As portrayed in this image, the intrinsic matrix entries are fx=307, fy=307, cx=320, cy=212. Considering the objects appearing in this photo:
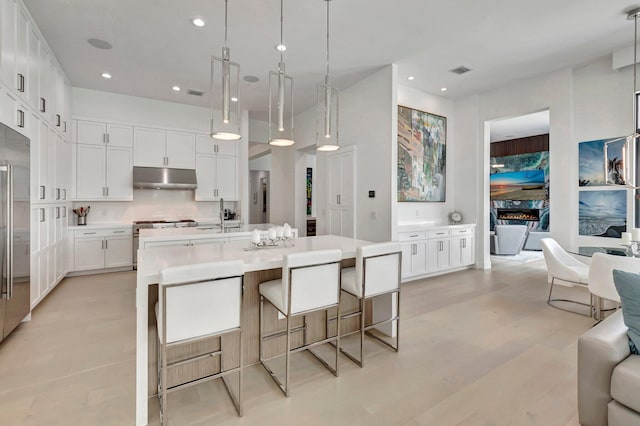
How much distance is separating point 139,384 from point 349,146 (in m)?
4.37

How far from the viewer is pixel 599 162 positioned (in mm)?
4512

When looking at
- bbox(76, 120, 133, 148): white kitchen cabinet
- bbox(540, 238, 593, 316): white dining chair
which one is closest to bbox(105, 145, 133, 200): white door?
bbox(76, 120, 133, 148): white kitchen cabinet

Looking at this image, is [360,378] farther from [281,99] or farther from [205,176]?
[205,176]

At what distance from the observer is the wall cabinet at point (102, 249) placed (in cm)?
514

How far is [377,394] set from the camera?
207cm

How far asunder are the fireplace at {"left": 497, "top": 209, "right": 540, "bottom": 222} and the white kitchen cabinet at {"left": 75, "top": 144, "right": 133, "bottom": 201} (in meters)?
10.1

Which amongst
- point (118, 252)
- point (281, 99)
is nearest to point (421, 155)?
point (281, 99)

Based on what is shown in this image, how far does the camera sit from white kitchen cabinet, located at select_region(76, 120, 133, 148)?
17.5 ft

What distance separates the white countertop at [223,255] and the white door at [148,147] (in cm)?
399

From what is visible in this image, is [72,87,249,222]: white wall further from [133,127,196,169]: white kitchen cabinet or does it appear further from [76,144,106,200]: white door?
[76,144,106,200]: white door

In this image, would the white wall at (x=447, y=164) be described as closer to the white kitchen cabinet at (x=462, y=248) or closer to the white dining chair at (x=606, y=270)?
the white kitchen cabinet at (x=462, y=248)

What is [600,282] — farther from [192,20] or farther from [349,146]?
[192,20]

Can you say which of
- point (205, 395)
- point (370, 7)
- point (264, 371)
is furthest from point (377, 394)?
point (370, 7)

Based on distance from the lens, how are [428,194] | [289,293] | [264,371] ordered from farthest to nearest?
[428,194], [264,371], [289,293]
